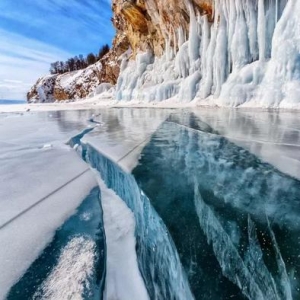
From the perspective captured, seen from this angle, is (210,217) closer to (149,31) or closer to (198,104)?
(198,104)

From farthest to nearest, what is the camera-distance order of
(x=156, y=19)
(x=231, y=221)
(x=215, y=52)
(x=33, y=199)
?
(x=156, y=19) → (x=215, y=52) → (x=33, y=199) → (x=231, y=221)

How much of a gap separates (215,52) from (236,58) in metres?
1.48

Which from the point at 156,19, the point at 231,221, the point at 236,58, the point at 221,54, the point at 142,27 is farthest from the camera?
the point at 142,27

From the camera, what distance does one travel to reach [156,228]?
1.72 metres

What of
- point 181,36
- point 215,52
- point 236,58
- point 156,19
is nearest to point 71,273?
point 236,58

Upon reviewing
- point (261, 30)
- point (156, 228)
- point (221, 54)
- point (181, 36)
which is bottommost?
point (156, 228)

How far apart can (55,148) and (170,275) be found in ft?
11.0

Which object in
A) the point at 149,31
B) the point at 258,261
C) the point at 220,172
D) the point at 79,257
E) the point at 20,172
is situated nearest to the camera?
the point at 258,261

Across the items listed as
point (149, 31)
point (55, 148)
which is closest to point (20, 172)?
point (55, 148)

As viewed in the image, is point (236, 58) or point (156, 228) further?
point (236, 58)

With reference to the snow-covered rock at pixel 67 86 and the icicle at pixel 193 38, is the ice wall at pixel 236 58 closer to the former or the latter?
the icicle at pixel 193 38

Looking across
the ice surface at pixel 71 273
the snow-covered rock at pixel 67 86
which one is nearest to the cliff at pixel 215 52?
the ice surface at pixel 71 273

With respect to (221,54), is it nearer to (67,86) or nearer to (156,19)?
(156,19)

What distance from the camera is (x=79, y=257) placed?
1.41 m
